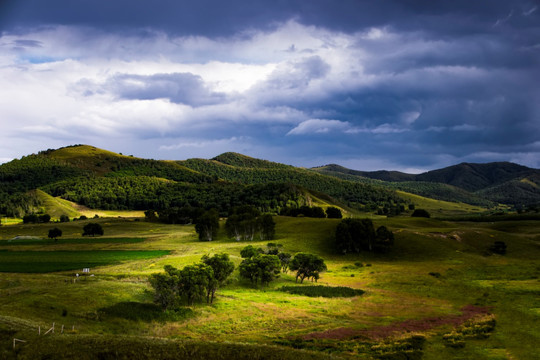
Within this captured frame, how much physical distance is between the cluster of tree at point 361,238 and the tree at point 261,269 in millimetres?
48996

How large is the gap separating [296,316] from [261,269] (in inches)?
909

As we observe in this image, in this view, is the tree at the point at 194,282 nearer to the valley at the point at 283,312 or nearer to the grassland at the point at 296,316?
the valley at the point at 283,312

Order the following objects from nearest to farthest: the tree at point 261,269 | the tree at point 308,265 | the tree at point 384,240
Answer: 1. the tree at point 261,269
2. the tree at point 308,265
3. the tree at point 384,240

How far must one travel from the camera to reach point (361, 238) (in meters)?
115

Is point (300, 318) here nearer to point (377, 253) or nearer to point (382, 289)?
point (382, 289)

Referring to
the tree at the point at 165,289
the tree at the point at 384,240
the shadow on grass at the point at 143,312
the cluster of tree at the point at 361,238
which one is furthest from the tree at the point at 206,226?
the shadow on grass at the point at 143,312

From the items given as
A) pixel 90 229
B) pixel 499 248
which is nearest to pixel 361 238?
pixel 499 248

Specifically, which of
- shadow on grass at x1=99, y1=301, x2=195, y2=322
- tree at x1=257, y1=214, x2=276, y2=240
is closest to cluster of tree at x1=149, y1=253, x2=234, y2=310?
shadow on grass at x1=99, y1=301, x2=195, y2=322

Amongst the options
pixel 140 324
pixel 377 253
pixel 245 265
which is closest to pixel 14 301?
pixel 140 324

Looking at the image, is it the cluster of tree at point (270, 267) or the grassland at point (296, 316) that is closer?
the grassland at point (296, 316)

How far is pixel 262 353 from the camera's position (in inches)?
962

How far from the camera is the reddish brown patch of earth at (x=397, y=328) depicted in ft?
126

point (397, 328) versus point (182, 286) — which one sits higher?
point (182, 286)

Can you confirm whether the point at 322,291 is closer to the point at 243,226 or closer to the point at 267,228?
the point at 267,228
